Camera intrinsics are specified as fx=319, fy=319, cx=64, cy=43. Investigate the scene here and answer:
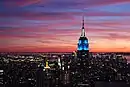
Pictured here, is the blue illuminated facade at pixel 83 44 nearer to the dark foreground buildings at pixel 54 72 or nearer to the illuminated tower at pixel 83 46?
the illuminated tower at pixel 83 46

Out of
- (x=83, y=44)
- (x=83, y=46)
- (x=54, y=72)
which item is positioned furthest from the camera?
(x=83, y=44)

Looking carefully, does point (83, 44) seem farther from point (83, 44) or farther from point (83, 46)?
point (83, 46)

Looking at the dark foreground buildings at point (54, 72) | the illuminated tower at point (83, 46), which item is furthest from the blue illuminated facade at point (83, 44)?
the dark foreground buildings at point (54, 72)

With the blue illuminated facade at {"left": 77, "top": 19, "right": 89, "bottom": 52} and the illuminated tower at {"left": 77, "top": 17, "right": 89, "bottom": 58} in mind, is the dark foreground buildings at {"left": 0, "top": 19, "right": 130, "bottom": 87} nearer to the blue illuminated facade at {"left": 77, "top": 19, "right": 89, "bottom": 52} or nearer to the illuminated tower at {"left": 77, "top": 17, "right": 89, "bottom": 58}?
the illuminated tower at {"left": 77, "top": 17, "right": 89, "bottom": 58}

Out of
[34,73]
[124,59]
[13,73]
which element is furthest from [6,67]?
[124,59]

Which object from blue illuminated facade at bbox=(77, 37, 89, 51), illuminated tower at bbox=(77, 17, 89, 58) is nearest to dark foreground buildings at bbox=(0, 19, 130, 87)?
illuminated tower at bbox=(77, 17, 89, 58)

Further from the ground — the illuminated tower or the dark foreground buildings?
the illuminated tower

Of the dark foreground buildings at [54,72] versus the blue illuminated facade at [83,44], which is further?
the blue illuminated facade at [83,44]

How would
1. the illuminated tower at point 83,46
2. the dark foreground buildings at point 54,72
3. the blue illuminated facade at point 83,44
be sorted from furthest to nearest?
1. the blue illuminated facade at point 83,44
2. the illuminated tower at point 83,46
3. the dark foreground buildings at point 54,72

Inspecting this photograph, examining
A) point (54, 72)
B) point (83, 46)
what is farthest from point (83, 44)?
point (54, 72)

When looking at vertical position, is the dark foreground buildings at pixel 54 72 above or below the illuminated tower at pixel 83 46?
below
